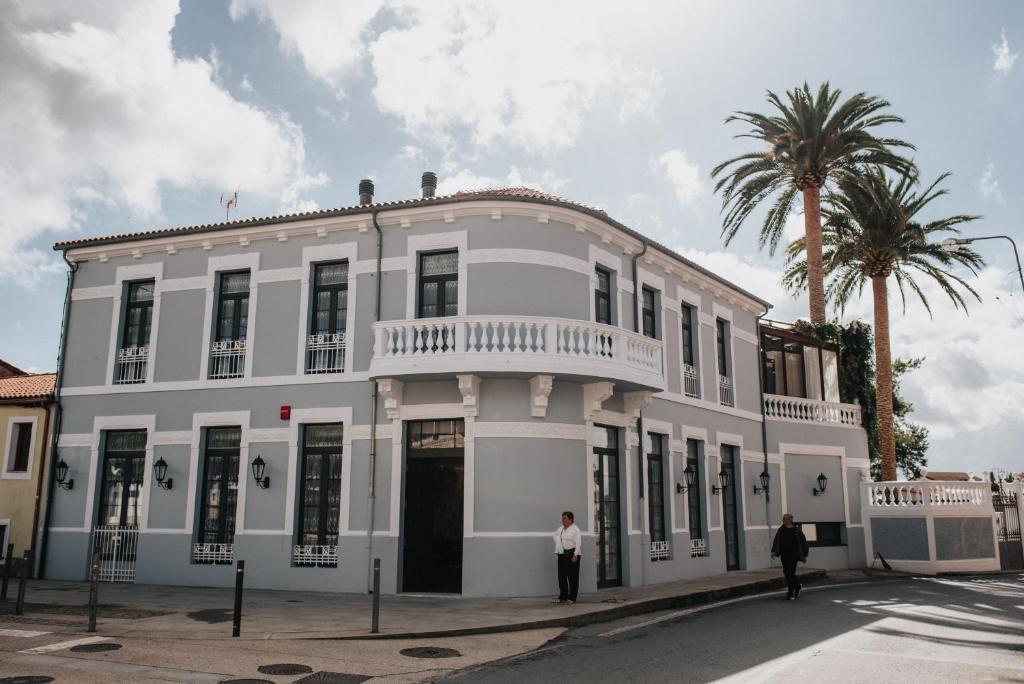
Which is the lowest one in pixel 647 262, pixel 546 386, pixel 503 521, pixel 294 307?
pixel 503 521

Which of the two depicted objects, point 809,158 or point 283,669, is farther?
point 809,158

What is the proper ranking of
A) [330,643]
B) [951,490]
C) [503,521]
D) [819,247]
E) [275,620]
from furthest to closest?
[819,247], [951,490], [503,521], [275,620], [330,643]

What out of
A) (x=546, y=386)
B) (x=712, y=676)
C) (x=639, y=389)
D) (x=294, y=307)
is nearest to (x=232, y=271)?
(x=294, y=307)

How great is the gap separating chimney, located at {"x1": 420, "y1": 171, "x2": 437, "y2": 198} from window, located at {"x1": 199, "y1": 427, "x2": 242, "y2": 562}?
716 cm

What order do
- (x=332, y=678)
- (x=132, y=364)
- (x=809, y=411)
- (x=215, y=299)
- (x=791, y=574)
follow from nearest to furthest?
(x=332, y=678)
(x=791, y=574)
(x=215, y=299)
(x=132, y=364)
(x=809, y=411)

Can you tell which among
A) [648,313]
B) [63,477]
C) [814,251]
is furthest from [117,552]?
[814,251]

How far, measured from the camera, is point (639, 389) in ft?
56.5

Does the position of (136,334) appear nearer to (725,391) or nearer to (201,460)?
(201,460)

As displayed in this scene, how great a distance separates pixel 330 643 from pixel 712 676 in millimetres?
4963

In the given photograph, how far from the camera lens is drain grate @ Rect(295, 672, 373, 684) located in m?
8.44

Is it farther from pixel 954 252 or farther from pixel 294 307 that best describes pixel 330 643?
pixel 954 252

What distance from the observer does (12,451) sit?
1989 centimetres

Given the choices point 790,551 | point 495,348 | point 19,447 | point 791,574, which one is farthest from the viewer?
point 19,447

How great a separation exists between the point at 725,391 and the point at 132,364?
1536 centimetres
